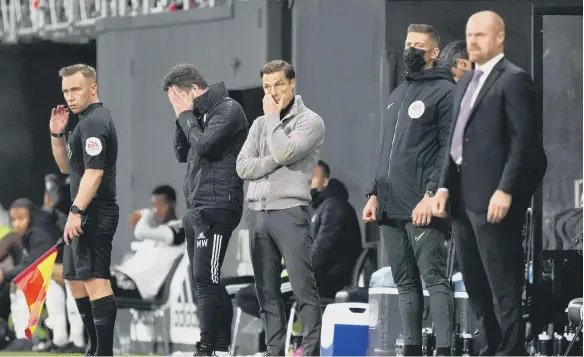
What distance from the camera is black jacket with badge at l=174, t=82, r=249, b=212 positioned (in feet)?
24.1

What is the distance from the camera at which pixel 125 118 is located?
11.6 m

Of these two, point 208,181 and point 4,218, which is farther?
point 4,218

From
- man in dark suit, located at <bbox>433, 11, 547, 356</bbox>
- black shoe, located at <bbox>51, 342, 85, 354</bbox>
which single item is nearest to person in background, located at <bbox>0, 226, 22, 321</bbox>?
black shoe, located at <bbox>51, 342, 85, 354</bbox>

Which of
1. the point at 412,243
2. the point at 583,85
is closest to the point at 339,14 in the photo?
the point at 583,85

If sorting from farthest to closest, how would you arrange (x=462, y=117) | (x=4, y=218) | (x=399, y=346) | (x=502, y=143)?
(x=4, y=218)
(x=399, y=346)
(x=462, y=117)
(x=502, y=143)

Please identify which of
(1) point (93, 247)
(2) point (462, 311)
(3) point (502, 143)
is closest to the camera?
(3) point (502, 143)

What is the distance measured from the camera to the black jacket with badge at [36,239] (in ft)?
38.6

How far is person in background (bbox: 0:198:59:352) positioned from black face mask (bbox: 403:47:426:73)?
543cm

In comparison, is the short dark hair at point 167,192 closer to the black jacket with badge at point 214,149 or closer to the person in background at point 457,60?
the black jacket with badge at point 214,149

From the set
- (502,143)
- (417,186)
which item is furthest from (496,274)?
(417,186)

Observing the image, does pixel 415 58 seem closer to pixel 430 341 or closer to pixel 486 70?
pixel 486 70

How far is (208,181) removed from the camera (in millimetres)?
7418

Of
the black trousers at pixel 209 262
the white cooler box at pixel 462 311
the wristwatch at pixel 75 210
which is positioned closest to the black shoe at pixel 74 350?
the wristwatch at pixel 75 210

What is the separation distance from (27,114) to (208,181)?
5.89 meters
